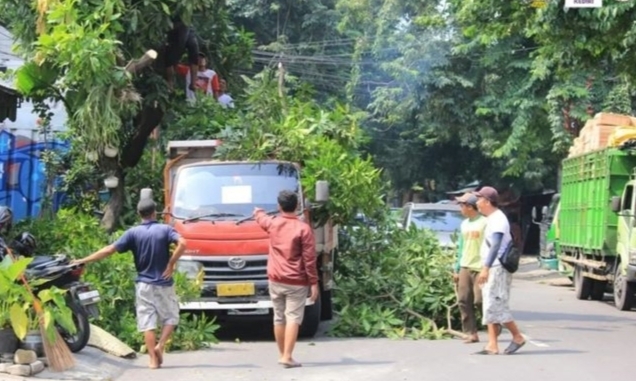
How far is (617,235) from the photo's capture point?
18875 millimetres

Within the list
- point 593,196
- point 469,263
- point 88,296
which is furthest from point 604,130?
point 88,296

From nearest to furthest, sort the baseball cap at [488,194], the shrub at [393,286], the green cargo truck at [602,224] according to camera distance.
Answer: the baseball cap at [488,194] < the shrub at [393,286] < the green cargo truck at [602,224]

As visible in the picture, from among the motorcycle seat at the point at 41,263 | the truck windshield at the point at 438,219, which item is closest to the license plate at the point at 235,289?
the motorcycle seat at the point at 41,263

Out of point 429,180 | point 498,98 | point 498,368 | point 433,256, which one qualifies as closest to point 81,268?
point 498,368

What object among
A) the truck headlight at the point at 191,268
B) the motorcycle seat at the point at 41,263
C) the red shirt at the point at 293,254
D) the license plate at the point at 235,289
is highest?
the red shirt at the point at 293,254

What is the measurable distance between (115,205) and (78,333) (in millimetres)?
→ 5110

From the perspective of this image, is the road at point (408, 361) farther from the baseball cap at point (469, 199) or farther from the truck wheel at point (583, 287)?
the truck wheel at point (583, 287)

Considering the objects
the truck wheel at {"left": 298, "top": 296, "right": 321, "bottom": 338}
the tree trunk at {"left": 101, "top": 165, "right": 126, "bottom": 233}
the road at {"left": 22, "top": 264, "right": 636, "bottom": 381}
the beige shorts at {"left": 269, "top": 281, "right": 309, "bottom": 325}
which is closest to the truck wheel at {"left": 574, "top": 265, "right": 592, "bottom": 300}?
the road at {"left": 22, "top": 264, "right": 636, "bottom": 381}

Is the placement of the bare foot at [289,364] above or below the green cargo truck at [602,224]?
below

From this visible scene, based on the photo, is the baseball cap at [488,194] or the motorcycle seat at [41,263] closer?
the motorcycle seat at [41,263]

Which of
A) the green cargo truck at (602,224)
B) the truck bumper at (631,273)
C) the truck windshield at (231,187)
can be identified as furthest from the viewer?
the green cargo truck at (602,224)

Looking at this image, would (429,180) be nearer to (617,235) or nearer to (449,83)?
(449,83)

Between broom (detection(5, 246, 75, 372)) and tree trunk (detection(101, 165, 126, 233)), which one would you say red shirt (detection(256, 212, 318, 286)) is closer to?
broom (detection(5, 246, 75, 372))

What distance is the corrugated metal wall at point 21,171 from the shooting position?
20500mm
